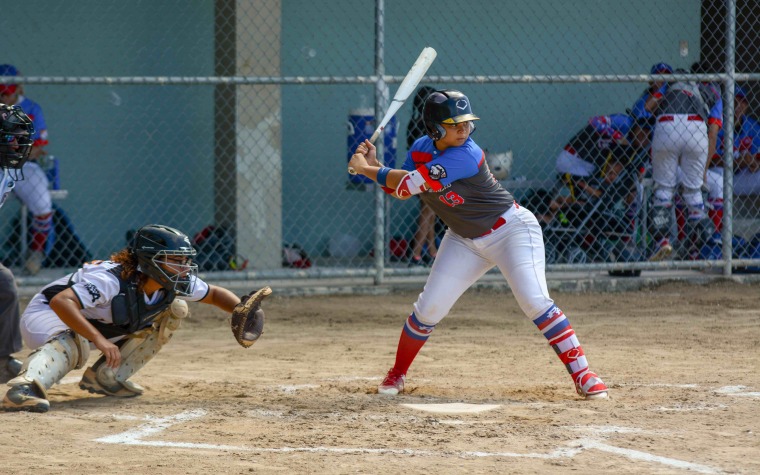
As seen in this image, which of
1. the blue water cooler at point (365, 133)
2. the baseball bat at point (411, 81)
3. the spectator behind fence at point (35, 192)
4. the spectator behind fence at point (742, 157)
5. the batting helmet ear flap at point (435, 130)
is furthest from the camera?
the spectator behind fence at point (742, 157)

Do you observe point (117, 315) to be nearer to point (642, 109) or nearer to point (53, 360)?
point (53, 360)

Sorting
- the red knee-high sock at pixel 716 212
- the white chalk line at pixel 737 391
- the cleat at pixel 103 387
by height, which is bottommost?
the white chalk line at pixel 737 391

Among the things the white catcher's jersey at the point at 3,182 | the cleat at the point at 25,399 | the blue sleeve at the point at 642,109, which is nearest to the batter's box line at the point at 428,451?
the cleat at the point at 25,399

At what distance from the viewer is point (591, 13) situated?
1160 cm

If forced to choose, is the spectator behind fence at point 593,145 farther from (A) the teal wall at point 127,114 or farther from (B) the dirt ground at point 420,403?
(A) the teal wall at point 127,114

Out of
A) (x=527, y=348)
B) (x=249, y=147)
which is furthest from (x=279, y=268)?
(x=527, y=348)

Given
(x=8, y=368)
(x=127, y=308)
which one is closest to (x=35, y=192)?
(x=8, y=368)

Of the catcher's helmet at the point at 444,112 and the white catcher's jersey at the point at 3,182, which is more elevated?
the catcher's helmet at the point at 444,112

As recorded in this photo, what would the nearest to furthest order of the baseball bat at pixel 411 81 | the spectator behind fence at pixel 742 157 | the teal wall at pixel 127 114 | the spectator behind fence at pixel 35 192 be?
the baseball bat at pixel 411 81, the spectator behind fence at pixel 35 192, the spectator behind fence at pixel 742 157, the teal wall at pixel 127 114

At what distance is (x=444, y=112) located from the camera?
5.39 meters

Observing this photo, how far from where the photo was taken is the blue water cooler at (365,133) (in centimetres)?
966

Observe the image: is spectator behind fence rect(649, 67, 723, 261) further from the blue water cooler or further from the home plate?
the home plate

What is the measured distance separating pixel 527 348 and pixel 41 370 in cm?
316

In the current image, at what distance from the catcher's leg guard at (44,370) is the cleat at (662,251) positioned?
226 inches
